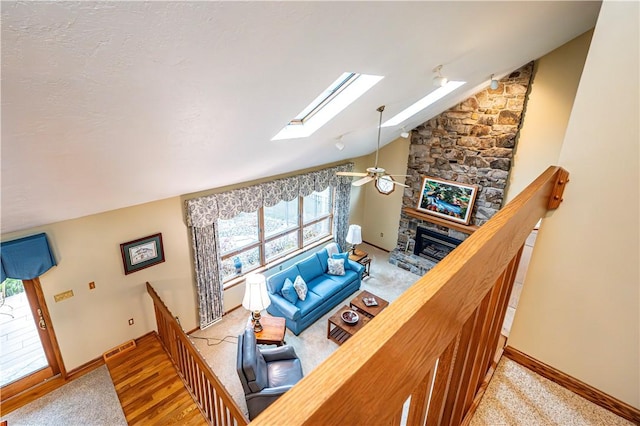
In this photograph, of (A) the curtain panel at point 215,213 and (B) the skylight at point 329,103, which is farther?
(A) the curtain panel at point 215,213

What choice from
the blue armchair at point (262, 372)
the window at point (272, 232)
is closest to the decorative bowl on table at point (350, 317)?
the blue armchair at point (262, 372)

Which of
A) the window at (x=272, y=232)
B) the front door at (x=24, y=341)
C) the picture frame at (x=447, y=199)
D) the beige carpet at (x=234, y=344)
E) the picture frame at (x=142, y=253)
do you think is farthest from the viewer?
the picture frame at (x=447, y=199)

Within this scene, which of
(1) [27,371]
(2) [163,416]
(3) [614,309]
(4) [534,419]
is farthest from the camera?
(1) [27,371]

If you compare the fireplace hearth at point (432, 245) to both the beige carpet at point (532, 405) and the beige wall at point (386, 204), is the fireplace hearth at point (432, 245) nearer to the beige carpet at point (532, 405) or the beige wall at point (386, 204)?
the beige wall at point (386, 204)

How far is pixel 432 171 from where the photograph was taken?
6.59 meters

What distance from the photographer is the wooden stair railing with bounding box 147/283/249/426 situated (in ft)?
8.81

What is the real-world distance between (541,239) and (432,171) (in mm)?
5129

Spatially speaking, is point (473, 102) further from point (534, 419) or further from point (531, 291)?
point (534, 419)

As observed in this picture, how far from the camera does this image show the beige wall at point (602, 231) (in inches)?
56.4

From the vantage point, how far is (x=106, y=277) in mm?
4176

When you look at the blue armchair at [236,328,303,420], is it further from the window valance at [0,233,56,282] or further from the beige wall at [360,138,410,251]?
the beige wall at [360,138,410,251]

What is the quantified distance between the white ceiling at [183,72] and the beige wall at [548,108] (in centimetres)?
101

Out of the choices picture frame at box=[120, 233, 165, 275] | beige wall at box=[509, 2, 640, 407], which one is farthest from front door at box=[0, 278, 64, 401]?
beige wall at box=[509, 2, 640, 407]

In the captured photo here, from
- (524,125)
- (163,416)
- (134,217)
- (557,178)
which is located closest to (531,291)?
(557,178)
